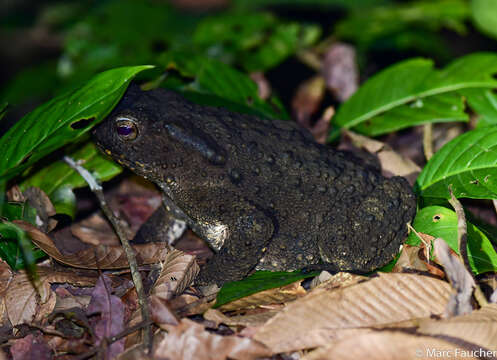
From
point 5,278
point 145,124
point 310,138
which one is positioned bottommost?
point 5,278

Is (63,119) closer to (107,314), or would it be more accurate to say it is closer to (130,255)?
(130,255)

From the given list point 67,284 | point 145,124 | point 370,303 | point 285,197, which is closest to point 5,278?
point 67,284

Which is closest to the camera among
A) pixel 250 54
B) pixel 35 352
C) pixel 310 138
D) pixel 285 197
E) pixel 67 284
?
pixel 35 352

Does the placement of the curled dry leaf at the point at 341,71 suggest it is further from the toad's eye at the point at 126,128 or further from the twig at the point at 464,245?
the toad's eye at the point at 126,128

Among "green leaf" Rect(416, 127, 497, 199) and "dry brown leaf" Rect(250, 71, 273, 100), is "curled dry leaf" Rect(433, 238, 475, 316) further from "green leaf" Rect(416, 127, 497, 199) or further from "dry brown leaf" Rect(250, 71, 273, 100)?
"dry brown leaf" Rect(250, 71, 273, 100)

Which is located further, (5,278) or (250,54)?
(250,54)

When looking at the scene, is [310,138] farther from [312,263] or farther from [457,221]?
[457,221]
